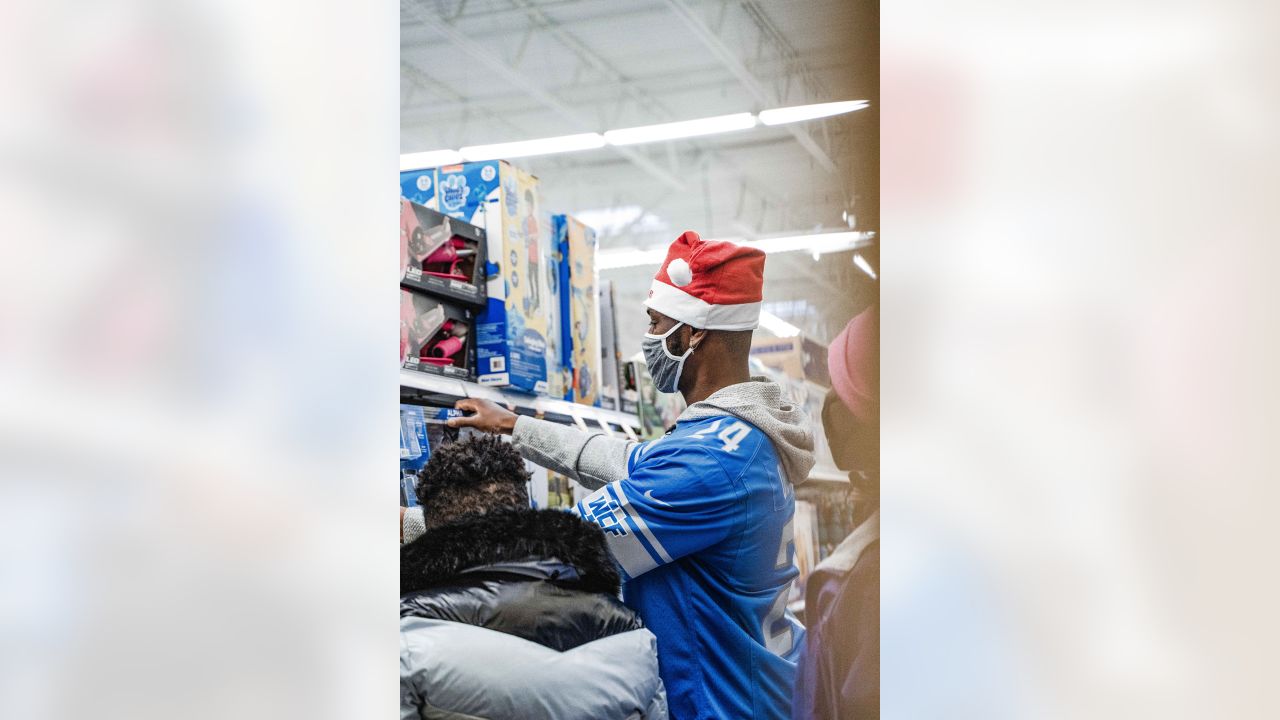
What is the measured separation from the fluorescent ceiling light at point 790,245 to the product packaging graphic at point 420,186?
0.47 meters

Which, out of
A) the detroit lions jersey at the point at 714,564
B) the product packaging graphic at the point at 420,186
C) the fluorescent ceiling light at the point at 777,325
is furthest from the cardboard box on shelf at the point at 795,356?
the product packaging graphic at the point at 420,186

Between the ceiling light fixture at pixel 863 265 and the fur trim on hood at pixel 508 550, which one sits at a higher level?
the ceiling light fixture at pixel 863 265

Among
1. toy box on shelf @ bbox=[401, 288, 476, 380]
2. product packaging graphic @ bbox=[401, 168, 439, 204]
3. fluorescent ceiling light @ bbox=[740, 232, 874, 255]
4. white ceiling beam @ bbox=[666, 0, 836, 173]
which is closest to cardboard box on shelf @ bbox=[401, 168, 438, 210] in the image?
product packaging graphic @ bbox=[401, 168, 439, 204]

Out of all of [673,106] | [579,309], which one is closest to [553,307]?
[579,309]

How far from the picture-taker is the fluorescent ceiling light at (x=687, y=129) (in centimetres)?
210

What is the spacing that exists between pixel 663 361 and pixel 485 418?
16.8 inches

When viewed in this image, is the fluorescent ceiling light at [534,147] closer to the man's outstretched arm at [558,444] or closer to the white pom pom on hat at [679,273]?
the white pom pom on hat at [679,273]

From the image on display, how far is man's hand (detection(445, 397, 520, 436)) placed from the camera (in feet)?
7.65

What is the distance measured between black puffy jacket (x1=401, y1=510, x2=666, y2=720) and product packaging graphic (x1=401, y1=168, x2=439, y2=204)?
31.1 inches

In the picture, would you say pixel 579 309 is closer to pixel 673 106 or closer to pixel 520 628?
pixel 673 106
